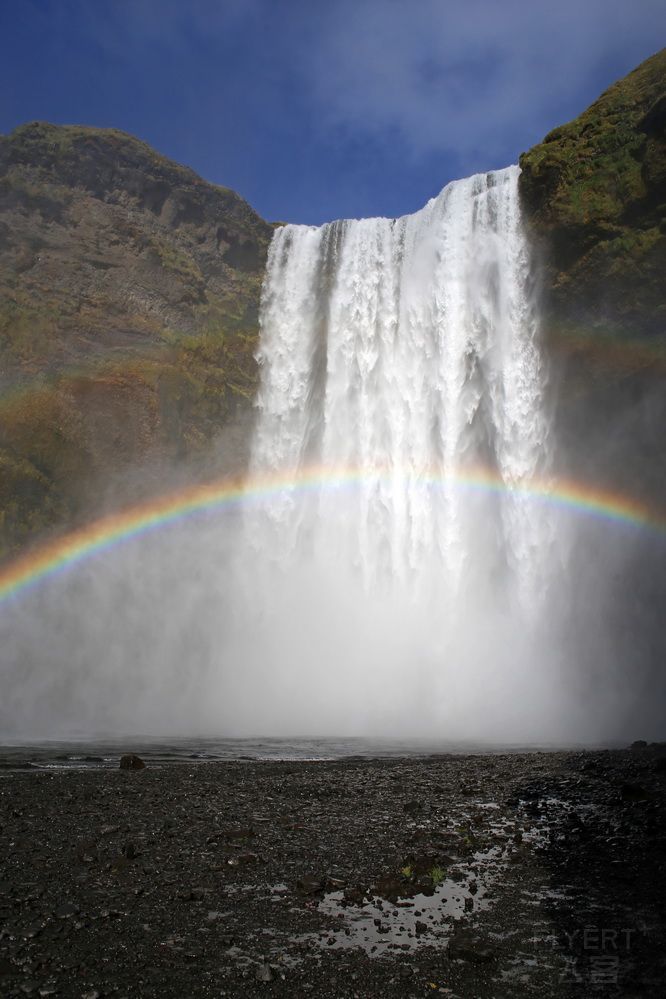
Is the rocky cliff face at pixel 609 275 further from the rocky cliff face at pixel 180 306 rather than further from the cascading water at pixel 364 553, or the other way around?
the cascading water at pixel 364 553

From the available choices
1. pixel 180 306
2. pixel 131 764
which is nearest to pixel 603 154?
pixel 180 306

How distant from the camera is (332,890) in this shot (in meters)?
6.91

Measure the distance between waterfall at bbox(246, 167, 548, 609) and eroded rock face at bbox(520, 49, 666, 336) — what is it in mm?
1713

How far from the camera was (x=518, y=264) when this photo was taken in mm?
33938

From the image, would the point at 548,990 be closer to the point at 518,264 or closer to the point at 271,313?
the point at 518,264

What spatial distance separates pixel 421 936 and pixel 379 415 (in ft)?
106

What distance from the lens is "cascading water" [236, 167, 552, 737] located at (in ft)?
103

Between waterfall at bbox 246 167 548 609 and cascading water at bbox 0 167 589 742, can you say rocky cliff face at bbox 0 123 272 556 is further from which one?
waterfall at bbox 246 167 548 609

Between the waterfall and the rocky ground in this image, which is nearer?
the rocky ground

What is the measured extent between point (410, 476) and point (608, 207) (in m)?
14.5

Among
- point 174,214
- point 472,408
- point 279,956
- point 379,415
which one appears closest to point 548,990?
point 279,956

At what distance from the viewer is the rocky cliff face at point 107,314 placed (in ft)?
120

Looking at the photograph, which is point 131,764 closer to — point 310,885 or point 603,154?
point 310,885

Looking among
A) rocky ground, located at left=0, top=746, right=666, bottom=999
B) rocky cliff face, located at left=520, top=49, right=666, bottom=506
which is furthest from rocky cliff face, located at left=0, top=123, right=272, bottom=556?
rocky ground, located at left=0, top=746, right=666, bottom=999
